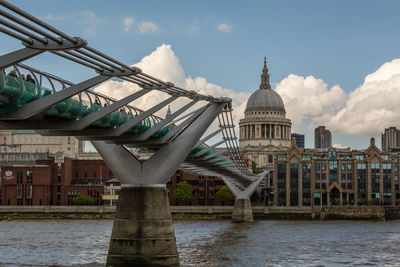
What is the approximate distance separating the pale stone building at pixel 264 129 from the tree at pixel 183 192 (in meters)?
74.1

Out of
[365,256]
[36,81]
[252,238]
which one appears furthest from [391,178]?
[36,81]

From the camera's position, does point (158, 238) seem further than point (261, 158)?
No

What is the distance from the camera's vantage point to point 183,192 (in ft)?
382

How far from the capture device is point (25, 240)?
56281mm

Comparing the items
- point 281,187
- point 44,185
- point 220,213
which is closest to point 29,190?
point 44,185

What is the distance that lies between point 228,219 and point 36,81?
259ft

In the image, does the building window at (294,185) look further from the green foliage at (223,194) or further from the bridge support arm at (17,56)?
the bridge support arm at (17,56)

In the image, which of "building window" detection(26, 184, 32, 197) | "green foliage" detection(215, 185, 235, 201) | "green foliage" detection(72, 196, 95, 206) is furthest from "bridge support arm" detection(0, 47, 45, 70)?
"green foliage" detection(215, 185, 235, 201)

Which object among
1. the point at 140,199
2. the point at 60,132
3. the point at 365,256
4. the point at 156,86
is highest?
the point at 156,86

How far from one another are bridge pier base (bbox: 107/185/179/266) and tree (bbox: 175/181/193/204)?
7907cm

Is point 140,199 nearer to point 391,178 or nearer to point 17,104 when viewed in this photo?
point 17,104

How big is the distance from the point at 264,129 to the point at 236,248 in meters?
146

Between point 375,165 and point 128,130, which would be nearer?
point 128,130

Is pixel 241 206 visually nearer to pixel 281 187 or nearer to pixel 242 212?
pixel 242 212
